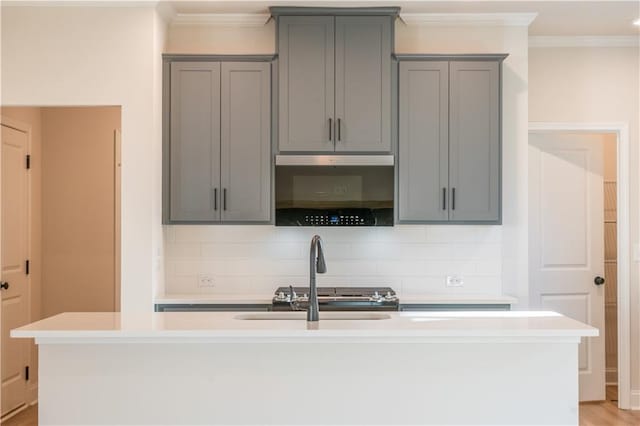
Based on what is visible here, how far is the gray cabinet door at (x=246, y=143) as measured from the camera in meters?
3.79

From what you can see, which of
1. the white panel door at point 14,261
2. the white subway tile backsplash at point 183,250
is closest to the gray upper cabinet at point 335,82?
the white subway tile backsplash at point 183,250

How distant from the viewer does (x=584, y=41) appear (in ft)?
14.2

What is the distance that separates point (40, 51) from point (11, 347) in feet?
7.07

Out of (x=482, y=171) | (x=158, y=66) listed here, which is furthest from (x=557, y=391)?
(x=158, y=66)

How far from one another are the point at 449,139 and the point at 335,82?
0.87m

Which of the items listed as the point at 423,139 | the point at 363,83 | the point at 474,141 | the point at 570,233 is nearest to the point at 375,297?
the point at 423,139

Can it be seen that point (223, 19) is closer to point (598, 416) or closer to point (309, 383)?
point (309, 383)

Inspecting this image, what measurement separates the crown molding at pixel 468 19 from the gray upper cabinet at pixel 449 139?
40cm

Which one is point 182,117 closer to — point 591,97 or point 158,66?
point 158,66

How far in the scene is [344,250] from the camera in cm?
408

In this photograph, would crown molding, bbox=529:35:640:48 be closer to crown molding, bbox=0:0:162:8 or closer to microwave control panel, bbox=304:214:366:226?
microwave control panel, bbox=304:214:366:226

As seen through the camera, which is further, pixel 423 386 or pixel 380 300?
pixel 380 300

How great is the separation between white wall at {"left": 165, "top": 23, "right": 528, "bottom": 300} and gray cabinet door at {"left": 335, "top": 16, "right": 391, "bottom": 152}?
36 cm

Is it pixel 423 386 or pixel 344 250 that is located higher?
pixel 344 250
